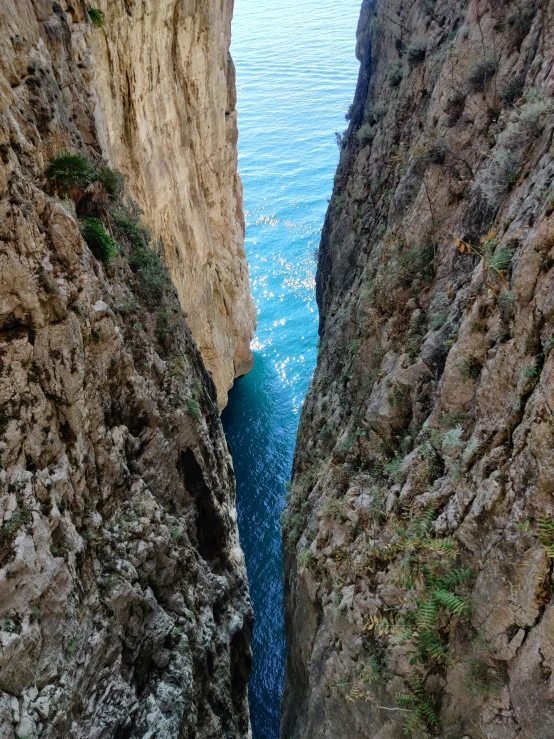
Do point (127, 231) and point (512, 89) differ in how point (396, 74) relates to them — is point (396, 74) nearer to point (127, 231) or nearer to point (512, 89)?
point (512, 89)

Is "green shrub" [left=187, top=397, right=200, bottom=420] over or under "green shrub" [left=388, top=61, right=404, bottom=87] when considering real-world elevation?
under

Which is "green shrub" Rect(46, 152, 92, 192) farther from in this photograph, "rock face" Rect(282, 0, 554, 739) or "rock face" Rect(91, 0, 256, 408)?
"rock face" Rect(282, 0, 554, 739)

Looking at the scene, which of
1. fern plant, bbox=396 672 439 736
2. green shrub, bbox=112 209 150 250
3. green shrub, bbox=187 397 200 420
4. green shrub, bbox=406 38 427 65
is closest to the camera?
fern plant, bbox=396 672 439 736

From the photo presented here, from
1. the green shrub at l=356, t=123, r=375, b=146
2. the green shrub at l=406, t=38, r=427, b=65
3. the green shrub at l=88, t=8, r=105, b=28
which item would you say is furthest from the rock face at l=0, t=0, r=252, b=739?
the green shrub at l=356, t=123, r=375, b=146

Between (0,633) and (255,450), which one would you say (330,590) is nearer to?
(0,633)

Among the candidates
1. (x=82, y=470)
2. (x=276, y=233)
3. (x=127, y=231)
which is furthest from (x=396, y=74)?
(x=276, y=233)

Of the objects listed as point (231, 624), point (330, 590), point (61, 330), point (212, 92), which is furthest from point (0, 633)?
point (212, 92)

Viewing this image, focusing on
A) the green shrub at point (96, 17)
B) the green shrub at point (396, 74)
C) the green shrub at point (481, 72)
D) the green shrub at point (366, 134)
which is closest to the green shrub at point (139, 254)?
the green shrub at point (96, 17)
